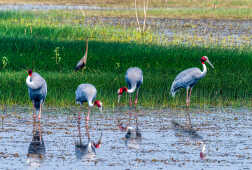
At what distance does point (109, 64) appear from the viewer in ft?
72.4

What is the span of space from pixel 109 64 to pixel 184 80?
6.12 m

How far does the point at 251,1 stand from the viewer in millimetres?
57688

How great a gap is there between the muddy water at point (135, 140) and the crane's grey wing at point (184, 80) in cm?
152

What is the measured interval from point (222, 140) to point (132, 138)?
5.53ft

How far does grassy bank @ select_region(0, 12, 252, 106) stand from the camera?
16422mm

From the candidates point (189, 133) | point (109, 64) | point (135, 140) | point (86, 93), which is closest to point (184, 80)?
point (86, 93)

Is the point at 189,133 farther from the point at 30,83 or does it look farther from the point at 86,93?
the point at 30,83

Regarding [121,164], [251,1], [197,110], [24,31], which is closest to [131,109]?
[197,110]

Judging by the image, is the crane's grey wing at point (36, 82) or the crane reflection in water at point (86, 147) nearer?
the crane reflection in water at point (86, 147)

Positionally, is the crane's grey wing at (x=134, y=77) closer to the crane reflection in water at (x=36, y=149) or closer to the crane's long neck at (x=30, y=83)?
the crane's long neck at (x=30, y=83)

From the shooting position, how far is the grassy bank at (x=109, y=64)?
16.4 meters

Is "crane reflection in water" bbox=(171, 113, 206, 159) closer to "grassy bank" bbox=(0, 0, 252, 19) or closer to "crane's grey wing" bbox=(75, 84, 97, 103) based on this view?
"crane's grey wing" bbox=(75, 84, 97, 103)

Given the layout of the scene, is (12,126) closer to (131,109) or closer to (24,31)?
(131,109)

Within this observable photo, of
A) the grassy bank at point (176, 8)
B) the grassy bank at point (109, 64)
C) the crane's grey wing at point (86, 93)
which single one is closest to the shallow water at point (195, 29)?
the grassy bank at point (109, 64)
